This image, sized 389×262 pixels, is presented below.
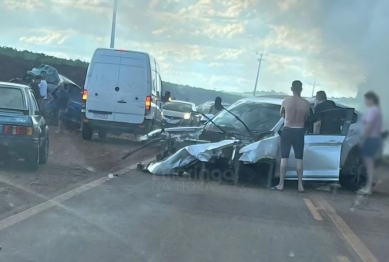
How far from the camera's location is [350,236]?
7918 mm

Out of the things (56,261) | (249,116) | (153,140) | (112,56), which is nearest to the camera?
(56,261)

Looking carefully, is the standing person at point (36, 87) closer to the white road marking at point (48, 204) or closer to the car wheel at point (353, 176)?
the white road marking at point (48, 204)

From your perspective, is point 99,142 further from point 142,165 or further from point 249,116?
point 249,116

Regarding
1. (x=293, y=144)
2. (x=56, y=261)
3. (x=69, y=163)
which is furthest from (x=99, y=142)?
(x=56, y=261)

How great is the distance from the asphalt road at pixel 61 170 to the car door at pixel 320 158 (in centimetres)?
347

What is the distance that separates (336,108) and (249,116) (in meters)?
2.89

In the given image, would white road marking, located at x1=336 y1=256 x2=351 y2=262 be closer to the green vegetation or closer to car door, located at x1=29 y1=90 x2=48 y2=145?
car door, located at x1=29 y1=90 x2=48 y2=145

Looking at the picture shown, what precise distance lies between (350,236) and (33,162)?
5.74 metres

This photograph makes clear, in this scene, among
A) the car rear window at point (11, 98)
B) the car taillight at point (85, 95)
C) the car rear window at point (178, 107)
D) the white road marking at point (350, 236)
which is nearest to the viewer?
the white road marking at point (350, 236)

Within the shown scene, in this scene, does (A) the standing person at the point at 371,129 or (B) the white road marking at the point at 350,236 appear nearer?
(A) the standing person at the point at 371,129

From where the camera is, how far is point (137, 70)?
17.5m

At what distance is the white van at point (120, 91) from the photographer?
17516 millimetres

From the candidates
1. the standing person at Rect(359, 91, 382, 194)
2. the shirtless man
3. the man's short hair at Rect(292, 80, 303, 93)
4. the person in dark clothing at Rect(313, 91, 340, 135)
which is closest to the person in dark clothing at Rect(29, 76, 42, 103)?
the shirtless man

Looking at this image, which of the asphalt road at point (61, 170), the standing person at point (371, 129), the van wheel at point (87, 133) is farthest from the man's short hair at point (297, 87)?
the van wheel at point (87, 133)
